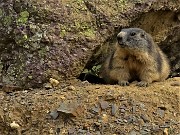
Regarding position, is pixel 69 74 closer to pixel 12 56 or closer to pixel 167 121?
pixel 12 56

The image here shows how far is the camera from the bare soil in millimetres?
5785

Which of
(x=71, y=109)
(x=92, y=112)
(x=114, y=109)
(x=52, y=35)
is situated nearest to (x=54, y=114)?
(x=71, y=109)

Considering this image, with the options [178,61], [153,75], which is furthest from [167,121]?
[178,61]

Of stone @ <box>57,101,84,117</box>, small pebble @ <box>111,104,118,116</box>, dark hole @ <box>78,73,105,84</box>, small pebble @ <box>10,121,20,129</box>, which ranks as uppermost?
small pebble @ <box>111,104,118,116</box>

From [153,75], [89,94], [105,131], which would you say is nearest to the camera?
[105,131]

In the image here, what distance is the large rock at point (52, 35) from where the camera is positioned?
6.62m

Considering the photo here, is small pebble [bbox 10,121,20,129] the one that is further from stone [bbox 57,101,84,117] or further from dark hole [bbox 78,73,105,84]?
dark hole [bbox 78,73,105,84]

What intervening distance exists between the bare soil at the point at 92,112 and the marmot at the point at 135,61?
0.66 metres

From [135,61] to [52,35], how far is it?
4.01ft

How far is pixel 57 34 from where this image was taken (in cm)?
672

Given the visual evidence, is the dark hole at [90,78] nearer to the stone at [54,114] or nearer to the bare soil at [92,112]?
the bare soil at [92,112]

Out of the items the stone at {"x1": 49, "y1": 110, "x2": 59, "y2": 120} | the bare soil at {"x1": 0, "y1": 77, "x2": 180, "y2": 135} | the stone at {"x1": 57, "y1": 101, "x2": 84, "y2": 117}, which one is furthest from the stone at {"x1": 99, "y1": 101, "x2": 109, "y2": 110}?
the stone at {"x1": 49, "y1": 110, "x2": 59, "y2": 120}

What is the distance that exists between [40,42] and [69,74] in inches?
22.2

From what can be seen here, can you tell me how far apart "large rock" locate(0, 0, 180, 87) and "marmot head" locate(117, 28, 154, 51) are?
13.6 inches
